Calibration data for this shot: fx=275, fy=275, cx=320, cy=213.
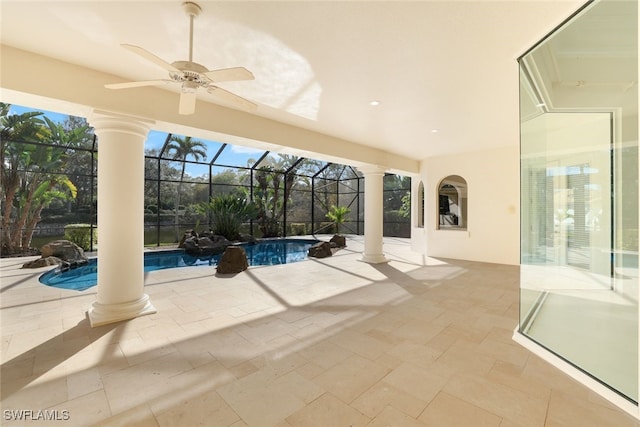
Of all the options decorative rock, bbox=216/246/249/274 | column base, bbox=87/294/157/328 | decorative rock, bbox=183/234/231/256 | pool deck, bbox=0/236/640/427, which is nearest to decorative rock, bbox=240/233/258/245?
decorative rock, bbox=183/234/231/256

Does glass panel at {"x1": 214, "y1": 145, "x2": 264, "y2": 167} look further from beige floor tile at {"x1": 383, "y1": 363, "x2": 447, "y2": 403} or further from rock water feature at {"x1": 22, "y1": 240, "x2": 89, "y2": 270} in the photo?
beige floor tile at {"x1": 383, "y1": 363, "x2": 447, "y2": 403}

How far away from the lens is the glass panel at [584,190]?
230 centimetres

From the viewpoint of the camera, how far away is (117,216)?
344 cm

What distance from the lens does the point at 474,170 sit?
769cm

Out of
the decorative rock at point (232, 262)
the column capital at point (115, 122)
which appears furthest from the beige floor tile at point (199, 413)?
the decorative rock at point (232, 262)

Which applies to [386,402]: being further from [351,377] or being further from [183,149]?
[183,149]

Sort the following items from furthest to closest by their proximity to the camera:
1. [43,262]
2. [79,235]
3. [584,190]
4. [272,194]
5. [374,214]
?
[272,194] → [79,235] → [374,214] → [43,262] → [584,190]

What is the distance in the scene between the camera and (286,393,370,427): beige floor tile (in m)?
1.81

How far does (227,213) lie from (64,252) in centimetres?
475

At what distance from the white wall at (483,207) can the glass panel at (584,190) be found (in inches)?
121

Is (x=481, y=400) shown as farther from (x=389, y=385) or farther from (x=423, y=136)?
(x=423, y=136)

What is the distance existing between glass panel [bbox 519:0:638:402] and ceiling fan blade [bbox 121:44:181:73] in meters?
3.45

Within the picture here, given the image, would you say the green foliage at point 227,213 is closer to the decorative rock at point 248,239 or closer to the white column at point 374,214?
the decorative rock at point 248,239

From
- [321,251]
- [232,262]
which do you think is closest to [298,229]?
[321,251]
